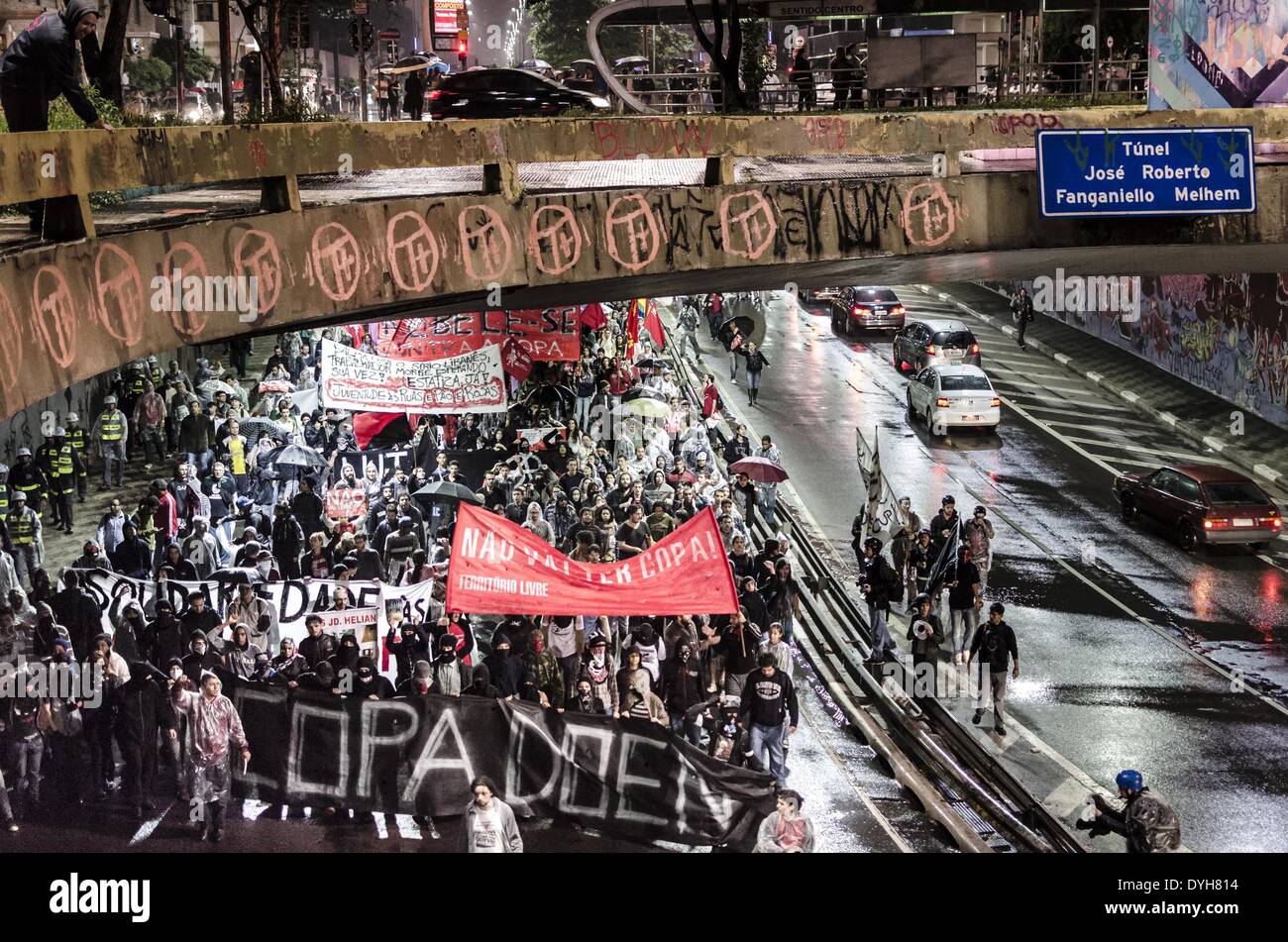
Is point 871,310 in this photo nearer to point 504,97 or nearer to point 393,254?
point 504,97

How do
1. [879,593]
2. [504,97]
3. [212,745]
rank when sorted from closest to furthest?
[212,745]
[879,593]
[504,97]

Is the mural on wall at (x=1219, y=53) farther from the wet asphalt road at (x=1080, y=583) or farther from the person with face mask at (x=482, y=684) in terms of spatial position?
the person with face mask at (x=482, y=684)

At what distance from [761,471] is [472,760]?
12.7 m

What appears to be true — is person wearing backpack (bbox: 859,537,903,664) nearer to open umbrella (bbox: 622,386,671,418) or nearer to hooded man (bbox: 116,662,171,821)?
open umbrella (bbox: 622,386,671,418)

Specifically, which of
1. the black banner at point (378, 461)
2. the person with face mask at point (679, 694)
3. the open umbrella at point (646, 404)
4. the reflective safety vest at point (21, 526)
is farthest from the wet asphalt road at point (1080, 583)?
the reflective safety vest at point (21, 526)

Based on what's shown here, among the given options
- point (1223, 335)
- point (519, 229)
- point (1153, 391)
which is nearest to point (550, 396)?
point (519, 229)

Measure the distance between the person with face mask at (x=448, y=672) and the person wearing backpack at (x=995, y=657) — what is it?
256 inches

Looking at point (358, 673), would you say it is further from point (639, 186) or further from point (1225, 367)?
point (1225, 367)

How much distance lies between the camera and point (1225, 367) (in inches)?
1441

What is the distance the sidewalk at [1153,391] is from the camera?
107 ft

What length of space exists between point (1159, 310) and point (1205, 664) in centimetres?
2043

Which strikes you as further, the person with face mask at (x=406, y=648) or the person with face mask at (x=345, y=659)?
the person with face mask at (x=406, y=648)

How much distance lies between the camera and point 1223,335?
36.7 meters

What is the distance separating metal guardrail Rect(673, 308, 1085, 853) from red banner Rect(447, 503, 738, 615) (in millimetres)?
3892
